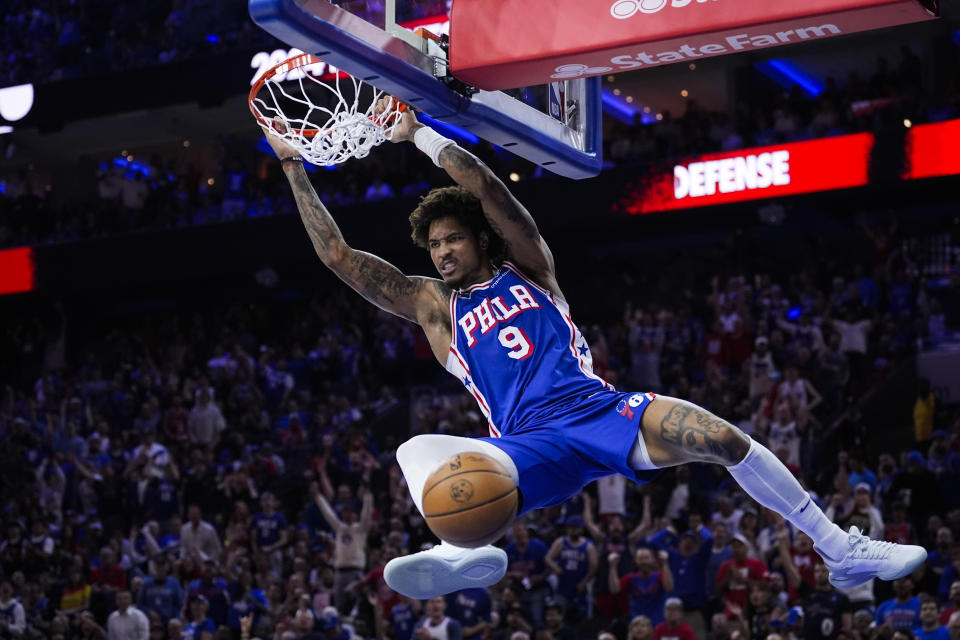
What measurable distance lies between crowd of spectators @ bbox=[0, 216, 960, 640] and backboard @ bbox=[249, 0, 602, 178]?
4.56 meters

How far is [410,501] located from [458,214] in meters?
8.51

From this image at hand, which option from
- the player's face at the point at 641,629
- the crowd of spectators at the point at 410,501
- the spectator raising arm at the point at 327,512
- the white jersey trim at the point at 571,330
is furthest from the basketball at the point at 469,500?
the spectator raising arm at the point at 327,512

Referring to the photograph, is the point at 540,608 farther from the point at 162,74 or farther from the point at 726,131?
the point at 162,74

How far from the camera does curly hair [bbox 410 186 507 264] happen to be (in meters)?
5.84

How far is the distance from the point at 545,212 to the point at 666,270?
8.77 feet

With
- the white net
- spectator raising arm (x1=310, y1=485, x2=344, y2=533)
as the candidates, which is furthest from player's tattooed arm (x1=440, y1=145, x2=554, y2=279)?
spectator raising arm (x1=310, y1=485, x2=344, y2=533)

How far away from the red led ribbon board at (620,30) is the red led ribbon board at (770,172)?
12.0m

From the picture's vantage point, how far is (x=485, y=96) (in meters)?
5.95

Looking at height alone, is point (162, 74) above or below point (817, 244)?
above

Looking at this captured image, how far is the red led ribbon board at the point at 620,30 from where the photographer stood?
5.07m

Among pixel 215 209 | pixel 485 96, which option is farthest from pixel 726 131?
pixel 485 96

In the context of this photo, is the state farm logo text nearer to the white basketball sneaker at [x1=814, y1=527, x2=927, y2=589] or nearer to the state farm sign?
the white basketball sneaker at [x1=814, y1=527, x2=927, y2=589]

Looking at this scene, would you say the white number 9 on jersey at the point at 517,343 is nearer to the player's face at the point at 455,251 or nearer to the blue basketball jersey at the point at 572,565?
the player's face at the point at 455,251

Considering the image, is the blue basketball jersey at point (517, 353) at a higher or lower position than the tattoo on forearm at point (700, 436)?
higher
